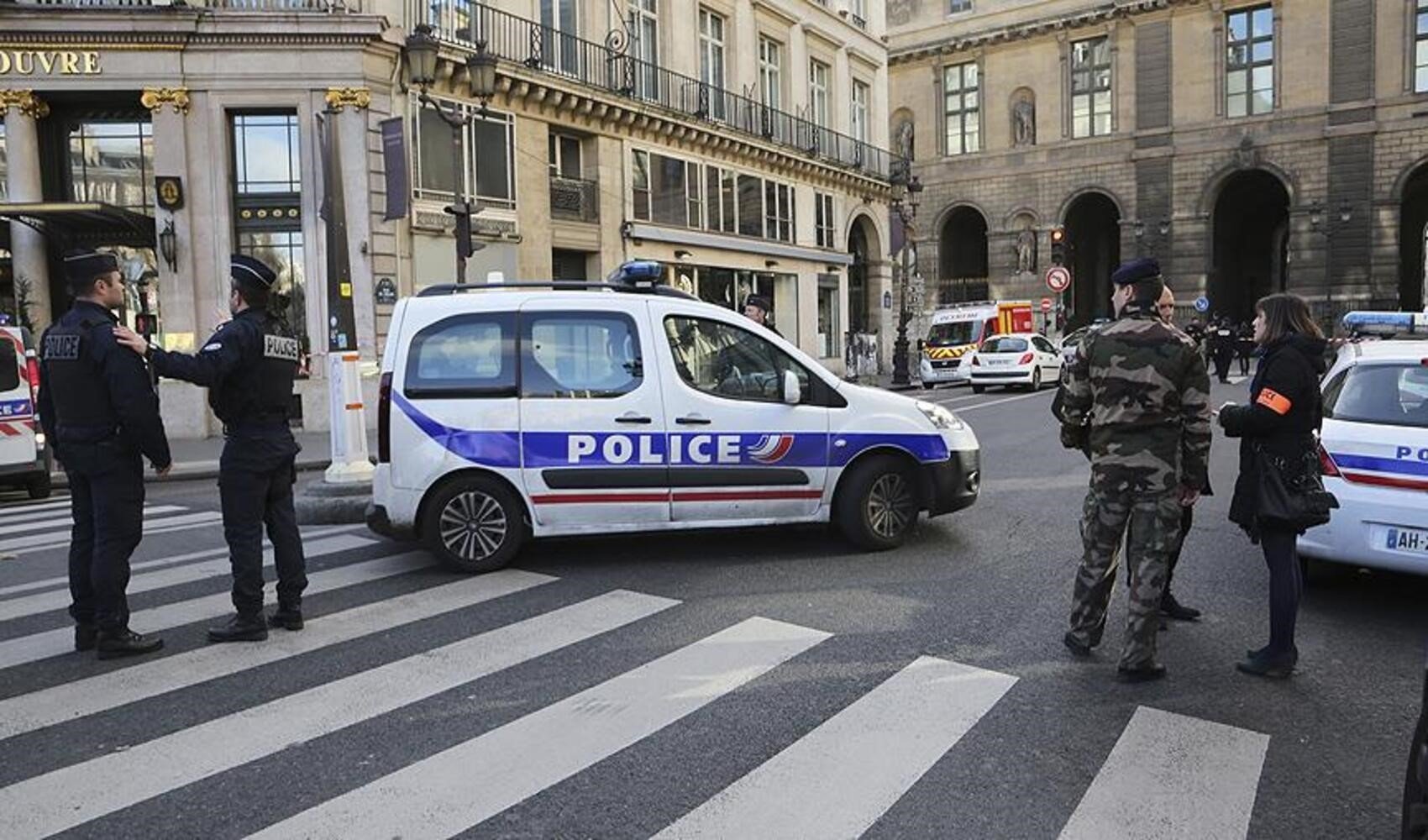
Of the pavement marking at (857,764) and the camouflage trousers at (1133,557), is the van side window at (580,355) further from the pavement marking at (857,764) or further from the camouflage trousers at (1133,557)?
the camouflage trousers at (1133,557)

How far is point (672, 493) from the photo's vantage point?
6977 mm

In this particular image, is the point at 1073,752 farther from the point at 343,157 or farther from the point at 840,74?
the point at 840,74

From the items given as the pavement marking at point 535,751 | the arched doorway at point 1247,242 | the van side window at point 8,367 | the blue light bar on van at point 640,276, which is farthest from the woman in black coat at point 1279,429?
the arched doorway at point 1247,242

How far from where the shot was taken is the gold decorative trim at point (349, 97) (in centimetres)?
1848

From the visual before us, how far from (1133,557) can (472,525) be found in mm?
4170

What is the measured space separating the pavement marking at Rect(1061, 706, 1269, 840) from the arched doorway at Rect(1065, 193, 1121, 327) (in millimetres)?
51097

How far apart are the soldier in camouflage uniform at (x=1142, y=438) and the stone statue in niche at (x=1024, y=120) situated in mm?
49392

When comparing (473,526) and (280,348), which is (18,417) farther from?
(280,348)

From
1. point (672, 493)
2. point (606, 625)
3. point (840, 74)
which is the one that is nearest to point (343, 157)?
point (672, 493)

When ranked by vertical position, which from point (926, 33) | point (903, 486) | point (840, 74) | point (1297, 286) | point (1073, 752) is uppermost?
point (926, 33)

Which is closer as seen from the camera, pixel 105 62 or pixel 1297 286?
pixel 105 62

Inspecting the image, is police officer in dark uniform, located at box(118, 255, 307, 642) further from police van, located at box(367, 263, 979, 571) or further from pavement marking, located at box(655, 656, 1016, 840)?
pavement marking, located at box(655, 656, 1016, 840)

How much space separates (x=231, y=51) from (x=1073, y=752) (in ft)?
63.0

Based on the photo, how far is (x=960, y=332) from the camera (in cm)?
3247
